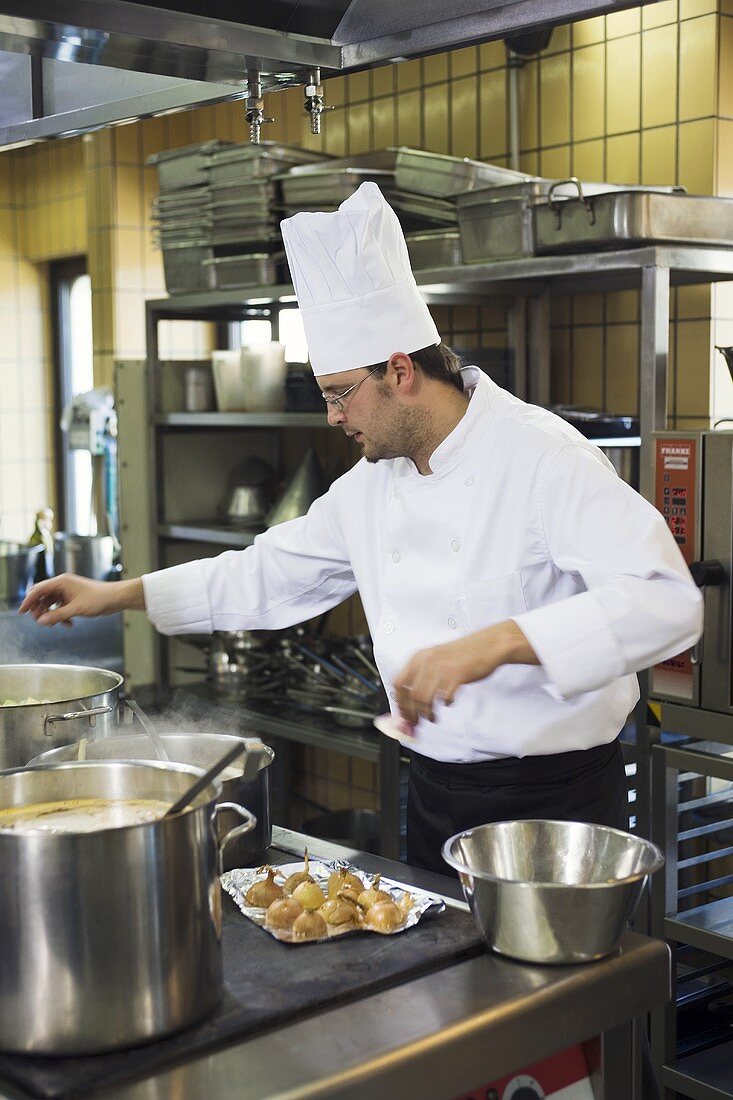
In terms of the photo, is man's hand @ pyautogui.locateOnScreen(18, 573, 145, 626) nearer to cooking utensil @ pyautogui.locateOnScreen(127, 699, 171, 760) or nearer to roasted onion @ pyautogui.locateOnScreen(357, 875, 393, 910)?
cooking utensil @ pyautogui.locateOnScreen(127, 699, 171, 760)

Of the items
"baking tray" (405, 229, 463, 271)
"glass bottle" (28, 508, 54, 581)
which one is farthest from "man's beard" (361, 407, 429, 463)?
"glass bottle" (28, 508, 54, 581)

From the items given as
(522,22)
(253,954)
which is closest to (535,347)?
(522,22)

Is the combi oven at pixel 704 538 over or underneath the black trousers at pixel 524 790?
over

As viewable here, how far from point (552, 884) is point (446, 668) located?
0.90 ft

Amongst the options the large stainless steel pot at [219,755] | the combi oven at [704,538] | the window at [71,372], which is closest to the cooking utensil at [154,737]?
the large stainless steel pot at [219,755]

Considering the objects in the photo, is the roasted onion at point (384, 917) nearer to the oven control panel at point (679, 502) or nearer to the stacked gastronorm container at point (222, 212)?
the oven control panel at point (679, 502)

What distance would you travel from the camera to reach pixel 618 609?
→ 155 centimetres

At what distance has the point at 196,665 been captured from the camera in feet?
13.7

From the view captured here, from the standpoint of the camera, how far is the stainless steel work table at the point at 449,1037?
113 cm

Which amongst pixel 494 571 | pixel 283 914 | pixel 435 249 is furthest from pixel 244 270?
pixel 283 914

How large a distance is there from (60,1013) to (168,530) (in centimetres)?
295

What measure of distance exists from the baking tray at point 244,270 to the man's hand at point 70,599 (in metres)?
1.74

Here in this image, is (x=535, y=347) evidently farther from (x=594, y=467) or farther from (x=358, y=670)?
A: (x=594, y=467)

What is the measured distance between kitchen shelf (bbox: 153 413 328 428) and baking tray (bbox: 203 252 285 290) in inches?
14.9
